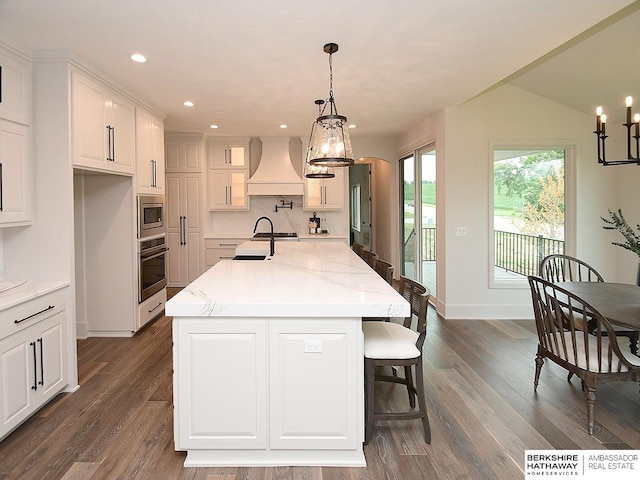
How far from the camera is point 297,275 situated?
2805 millimetres

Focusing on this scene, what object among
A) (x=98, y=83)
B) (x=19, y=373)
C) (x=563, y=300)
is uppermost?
(x=98, y=83)

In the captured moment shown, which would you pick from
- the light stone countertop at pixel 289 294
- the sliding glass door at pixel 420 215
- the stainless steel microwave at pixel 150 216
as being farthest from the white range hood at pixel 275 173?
the light stone countertop at pixel 289 294

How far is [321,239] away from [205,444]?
475 centimetres

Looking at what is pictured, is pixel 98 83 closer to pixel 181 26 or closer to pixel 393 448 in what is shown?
pixel 181 26

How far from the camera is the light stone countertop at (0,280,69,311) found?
7.85 ft

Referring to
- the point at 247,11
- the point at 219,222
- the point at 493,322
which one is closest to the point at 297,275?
the point at 247,11

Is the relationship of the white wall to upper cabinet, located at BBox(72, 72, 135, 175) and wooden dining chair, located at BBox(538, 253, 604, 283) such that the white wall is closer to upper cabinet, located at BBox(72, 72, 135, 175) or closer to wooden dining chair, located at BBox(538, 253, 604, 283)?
wooden dining chair, located at BBox(538, 253, 604, 283)

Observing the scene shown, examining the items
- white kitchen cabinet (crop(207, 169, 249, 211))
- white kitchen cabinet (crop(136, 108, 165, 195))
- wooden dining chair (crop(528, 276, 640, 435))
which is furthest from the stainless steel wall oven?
wooden dining chair (crop(528, 276, 640, 435))

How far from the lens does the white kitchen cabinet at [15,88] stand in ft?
8.75

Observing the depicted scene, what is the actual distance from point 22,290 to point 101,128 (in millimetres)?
1560

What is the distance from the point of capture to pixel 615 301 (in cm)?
269

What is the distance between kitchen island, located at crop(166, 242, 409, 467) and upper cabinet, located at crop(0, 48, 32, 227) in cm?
166

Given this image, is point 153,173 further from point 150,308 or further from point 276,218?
Result: point 276,218

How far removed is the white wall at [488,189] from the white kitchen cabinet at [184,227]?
3.95 meters
